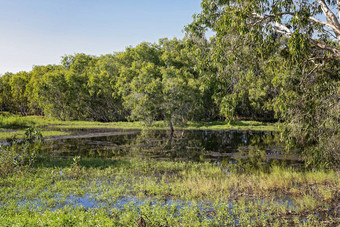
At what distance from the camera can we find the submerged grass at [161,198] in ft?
31.0

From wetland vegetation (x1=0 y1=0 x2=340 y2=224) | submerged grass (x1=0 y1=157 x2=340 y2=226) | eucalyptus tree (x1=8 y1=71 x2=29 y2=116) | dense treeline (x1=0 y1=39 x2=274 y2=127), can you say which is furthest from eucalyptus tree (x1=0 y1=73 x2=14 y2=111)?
submerged grass (x1=0 y1=157 x2=340 y2=226)

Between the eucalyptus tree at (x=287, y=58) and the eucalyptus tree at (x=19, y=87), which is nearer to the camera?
the eucalyptus tree at (x=287, y=58)

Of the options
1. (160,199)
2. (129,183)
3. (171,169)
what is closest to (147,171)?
(171,169)

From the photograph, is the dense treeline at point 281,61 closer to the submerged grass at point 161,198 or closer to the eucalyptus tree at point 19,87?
the submerged grass at point 161,198

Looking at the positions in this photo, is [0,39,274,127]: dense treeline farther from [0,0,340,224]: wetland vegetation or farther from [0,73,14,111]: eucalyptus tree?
[0,0,340,224]: wetland vegetation

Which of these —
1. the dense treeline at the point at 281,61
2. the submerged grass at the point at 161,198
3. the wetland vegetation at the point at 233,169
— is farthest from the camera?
the dense treeline at the point at 281,61

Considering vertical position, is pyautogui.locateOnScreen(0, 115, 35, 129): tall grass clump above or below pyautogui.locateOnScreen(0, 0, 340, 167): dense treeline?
below

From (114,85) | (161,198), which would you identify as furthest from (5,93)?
(161,198)

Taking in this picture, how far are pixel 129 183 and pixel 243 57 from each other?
8.29 m

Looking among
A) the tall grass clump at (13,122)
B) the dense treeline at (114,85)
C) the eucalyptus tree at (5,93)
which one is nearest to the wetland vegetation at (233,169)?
the dense treeline at (114,85)

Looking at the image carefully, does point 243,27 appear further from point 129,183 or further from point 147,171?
point 147,171

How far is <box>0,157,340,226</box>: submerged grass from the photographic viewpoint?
9453 millimetres

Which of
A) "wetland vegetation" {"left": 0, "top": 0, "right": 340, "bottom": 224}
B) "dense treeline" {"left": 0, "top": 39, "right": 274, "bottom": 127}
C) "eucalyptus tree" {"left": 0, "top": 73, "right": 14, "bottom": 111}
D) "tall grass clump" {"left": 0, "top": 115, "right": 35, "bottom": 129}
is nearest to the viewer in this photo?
"wetland vegetation" {"left": 0, "top": 0, "right": 340, "bottom": 224}

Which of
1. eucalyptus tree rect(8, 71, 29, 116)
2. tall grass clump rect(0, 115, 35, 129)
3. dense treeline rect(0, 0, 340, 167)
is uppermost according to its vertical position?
eucalyptus tree rect(8, 71, 29, 116)
